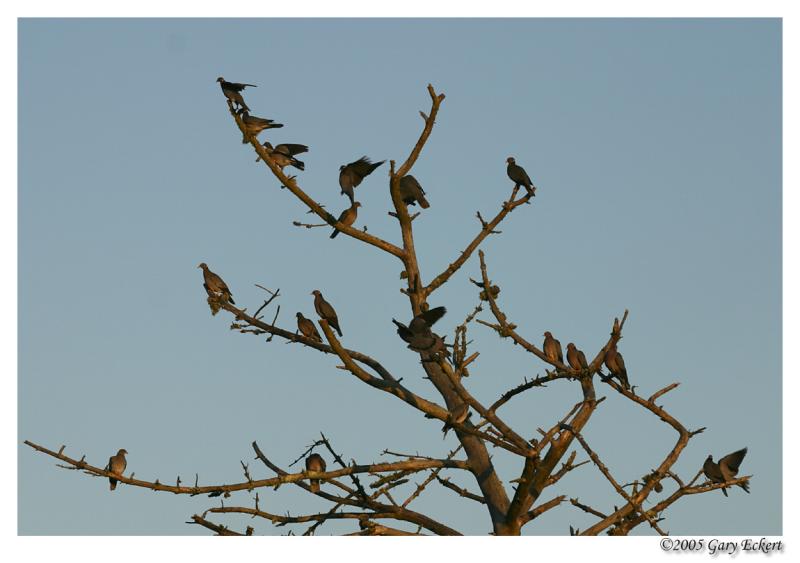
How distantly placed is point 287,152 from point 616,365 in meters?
4.37

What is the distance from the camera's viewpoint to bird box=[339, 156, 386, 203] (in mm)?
11266

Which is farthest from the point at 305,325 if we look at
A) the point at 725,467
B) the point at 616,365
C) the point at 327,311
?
the point at 725,467

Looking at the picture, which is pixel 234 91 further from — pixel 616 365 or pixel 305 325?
pixel 616 365

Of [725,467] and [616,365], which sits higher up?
[616,365]

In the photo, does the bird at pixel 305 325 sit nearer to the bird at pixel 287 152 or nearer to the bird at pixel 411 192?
the bird at pixel 287 152

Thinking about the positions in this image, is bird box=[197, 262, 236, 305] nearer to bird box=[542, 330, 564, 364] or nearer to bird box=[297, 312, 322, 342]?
bird box=[297, 312, 322, 342]

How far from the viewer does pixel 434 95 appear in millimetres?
9852

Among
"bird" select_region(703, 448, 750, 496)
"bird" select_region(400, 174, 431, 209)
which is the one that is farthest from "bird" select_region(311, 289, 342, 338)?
"bird" select_region(703, 448, 750, 496)

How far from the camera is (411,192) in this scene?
34.2 ft

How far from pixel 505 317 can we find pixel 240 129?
9.30 feet

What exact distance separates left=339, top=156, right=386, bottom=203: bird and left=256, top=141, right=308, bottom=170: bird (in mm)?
1745
